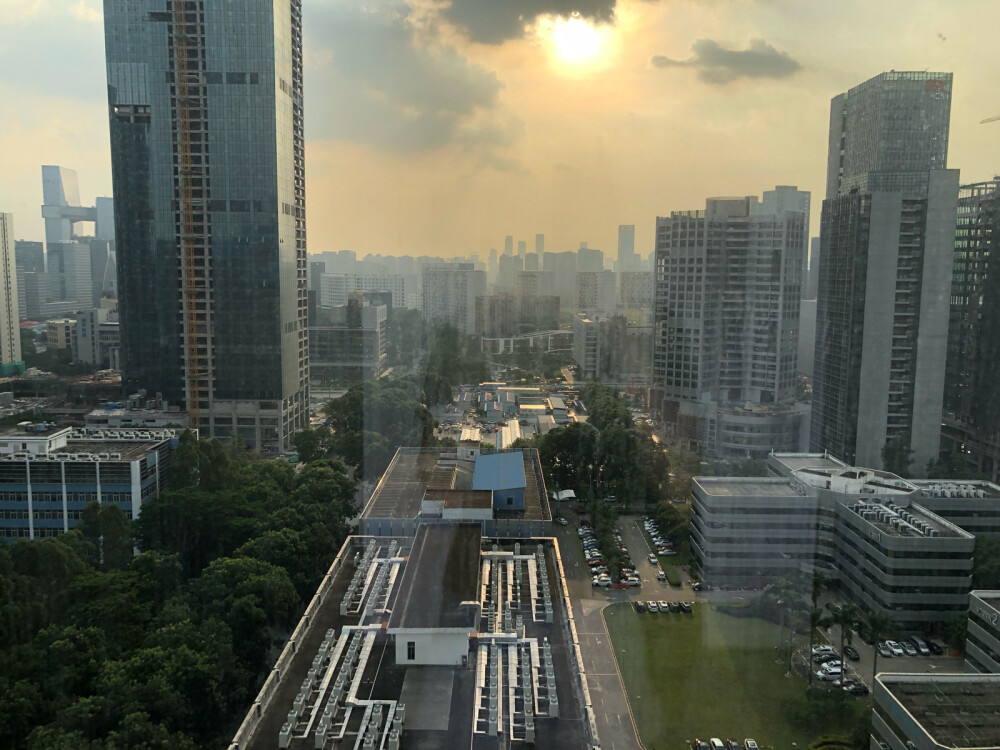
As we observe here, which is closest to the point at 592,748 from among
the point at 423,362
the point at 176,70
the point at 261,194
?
the point at 423,362

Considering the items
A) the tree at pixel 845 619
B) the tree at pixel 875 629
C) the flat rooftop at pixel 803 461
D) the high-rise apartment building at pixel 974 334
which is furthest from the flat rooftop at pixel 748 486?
the high-rise apartment building at pixel 974 334

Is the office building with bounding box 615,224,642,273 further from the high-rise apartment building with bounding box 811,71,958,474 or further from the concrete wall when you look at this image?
the concrete wall

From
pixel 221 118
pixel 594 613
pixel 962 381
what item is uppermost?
pixel 221 118

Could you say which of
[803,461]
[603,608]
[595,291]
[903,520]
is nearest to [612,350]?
[595,291]

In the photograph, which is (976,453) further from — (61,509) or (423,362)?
(61,509)

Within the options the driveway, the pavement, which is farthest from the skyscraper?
the driveway

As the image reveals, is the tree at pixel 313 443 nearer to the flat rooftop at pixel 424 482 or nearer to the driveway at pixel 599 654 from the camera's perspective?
the flat rooftop at pixel 424 482
